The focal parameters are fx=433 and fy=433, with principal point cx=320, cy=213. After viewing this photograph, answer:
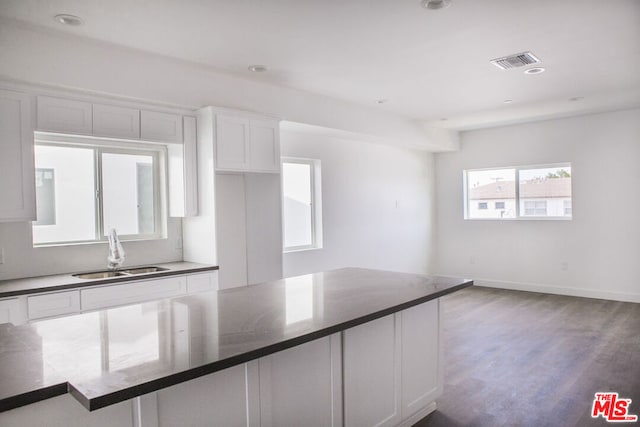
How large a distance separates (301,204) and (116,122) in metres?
2.67

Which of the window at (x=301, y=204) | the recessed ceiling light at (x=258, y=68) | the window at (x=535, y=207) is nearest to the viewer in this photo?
the recessed ceiling light at (x=258, y=68)

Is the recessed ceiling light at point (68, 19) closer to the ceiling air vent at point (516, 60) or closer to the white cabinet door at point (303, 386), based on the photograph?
the white cabinet door at point (303, 386)

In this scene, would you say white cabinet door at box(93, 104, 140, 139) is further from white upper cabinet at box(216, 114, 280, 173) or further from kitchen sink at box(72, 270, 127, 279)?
kitchen sink at box(72, 270, 127, 279)

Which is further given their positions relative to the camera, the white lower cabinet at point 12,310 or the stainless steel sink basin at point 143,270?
the stainless steel sink basin at point 143,270

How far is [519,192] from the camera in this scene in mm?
6961

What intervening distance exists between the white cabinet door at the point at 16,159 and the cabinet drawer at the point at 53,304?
0.57m

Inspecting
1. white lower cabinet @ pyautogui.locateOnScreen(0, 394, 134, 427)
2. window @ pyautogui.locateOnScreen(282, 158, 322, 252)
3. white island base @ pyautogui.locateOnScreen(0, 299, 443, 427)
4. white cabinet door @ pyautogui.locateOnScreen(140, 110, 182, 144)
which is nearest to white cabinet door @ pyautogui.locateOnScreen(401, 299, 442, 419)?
white island base @ pyautogui.locateOnScreen(0, 299, 443, 427)

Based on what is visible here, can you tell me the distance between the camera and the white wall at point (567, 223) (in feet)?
19.4

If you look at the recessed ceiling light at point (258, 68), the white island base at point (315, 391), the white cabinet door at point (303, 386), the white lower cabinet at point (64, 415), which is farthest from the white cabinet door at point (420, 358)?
the recessed ceiling light at point (258, 68)

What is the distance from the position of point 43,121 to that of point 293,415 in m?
2.68

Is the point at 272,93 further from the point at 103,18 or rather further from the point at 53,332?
the point at 53,332

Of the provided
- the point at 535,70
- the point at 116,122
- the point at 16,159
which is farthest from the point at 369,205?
the point at 16,159

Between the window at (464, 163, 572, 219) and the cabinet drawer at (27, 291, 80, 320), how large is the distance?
629 centimetres

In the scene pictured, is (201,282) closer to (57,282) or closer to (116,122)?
(57,282)
